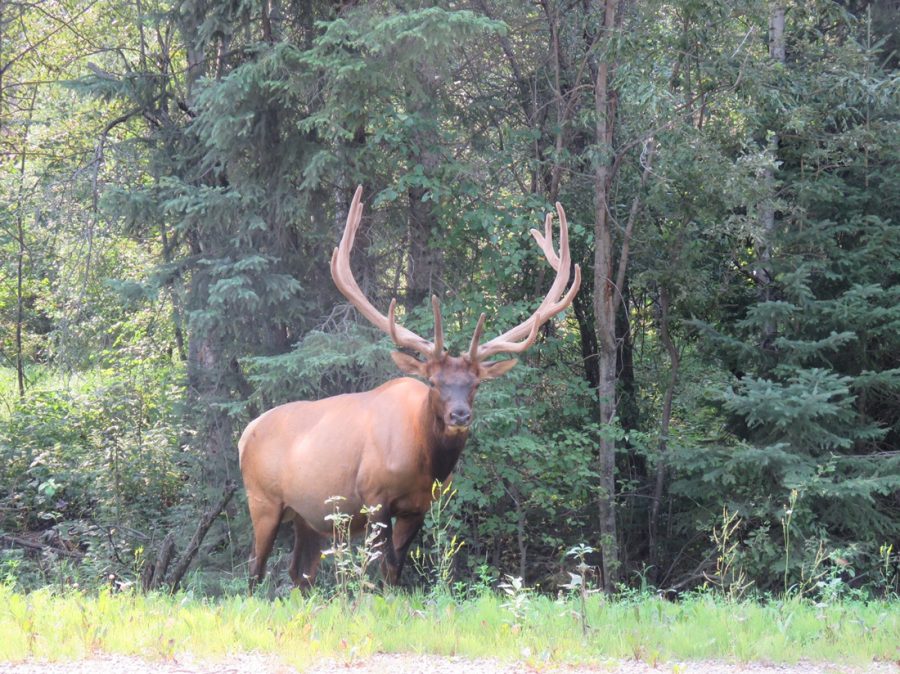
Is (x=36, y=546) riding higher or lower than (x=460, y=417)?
lower

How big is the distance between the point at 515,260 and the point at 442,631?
630 centimetres

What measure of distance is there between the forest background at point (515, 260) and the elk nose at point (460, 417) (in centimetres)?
285

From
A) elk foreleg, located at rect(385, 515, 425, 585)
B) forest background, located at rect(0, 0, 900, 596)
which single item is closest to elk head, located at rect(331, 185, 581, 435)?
elk foreleg, located at rect(385, 515, 425, 585)

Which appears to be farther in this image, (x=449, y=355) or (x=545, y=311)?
(x=545, y=311)

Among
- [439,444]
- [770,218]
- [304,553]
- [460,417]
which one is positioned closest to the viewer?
[460,417]

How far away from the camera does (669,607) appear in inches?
243

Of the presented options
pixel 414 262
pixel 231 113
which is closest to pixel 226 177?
pixel 231 113

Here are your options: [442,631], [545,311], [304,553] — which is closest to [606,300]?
[545,311]

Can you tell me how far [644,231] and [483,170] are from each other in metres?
2.19

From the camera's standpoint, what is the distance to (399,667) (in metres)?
4.88

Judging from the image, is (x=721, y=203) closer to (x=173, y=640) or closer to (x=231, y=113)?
(x=231, y=113)

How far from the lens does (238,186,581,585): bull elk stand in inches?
303

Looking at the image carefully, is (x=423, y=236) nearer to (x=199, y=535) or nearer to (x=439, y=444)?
(x=199, y=535)

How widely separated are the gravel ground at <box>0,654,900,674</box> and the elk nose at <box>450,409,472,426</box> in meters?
2.46
